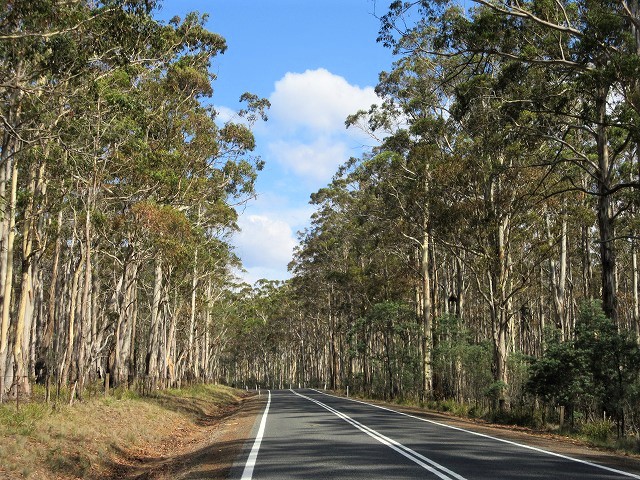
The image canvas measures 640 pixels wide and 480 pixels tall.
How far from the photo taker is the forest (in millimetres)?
13977

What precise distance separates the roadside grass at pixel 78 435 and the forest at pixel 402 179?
127 centimetres

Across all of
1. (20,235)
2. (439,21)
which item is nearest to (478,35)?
(439,21)

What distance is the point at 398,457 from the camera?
9.69 meters

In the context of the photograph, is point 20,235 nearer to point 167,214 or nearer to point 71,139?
point 167,214

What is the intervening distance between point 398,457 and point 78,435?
23.4ft

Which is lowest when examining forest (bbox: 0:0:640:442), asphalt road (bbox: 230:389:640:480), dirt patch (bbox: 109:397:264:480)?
dirt patch (bbox: 109:397:264:480)

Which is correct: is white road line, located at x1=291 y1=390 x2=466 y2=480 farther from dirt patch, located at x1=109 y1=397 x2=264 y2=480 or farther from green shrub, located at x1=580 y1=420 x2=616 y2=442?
green shrub, located at x1=580 y1=420 x2=616 y2=442

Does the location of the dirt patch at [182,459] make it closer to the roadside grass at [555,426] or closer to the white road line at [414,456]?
the white road line at [414,456]

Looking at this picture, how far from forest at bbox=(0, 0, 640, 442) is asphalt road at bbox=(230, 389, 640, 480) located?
211 inches

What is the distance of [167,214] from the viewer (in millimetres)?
21594

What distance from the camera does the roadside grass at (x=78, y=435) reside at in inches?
405

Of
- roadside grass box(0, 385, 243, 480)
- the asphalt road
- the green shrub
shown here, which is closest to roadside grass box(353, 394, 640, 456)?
the green shrub

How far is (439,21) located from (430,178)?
1106 centimetres

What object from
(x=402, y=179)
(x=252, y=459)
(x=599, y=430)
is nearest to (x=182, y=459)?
(x=252, y=459)
